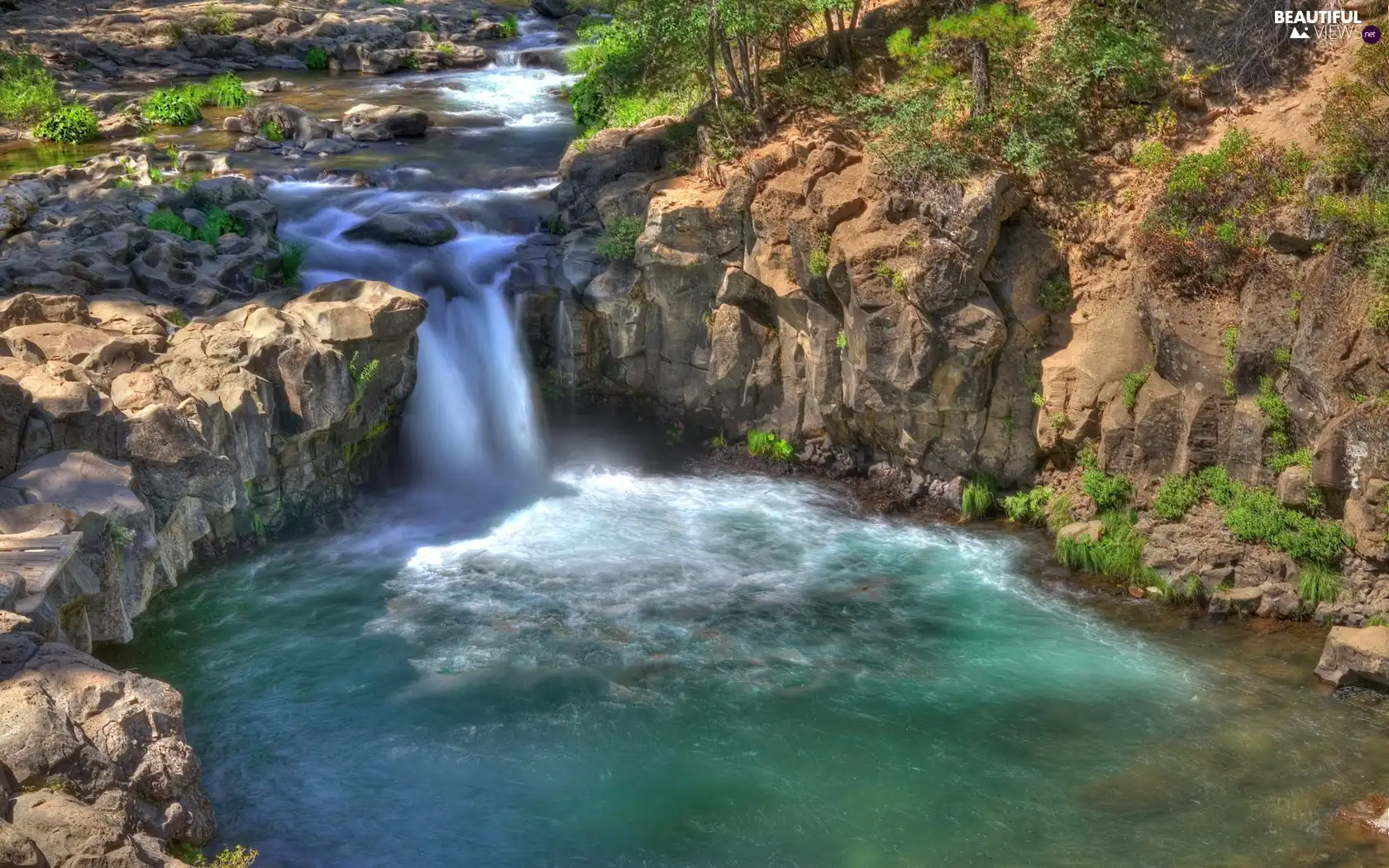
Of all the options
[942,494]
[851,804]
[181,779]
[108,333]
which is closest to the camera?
[181,779]

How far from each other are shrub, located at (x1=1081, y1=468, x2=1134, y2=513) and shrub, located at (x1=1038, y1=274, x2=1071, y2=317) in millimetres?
2683

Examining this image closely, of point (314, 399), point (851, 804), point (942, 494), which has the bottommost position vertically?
point (851, 804)

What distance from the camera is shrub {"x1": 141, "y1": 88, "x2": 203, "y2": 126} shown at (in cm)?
3134

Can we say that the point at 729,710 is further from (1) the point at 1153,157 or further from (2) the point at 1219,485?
(1) the point at 1153,157

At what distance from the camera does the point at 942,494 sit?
746 inches

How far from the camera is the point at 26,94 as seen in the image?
30.3 m

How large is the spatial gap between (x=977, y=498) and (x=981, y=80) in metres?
6.90

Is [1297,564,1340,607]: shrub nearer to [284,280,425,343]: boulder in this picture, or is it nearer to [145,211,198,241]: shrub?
Answer: [284,280,425,343]: boulder

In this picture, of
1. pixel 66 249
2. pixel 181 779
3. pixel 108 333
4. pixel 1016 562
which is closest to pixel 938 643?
pixel 1016 562

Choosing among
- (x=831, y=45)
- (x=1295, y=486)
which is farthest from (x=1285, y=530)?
(x=831, y=45)

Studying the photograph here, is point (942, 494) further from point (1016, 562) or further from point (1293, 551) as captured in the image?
point (1293, 551)

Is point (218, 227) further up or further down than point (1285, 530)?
further up

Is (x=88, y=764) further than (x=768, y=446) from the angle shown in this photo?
No

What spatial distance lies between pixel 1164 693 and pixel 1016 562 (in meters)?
3.55
